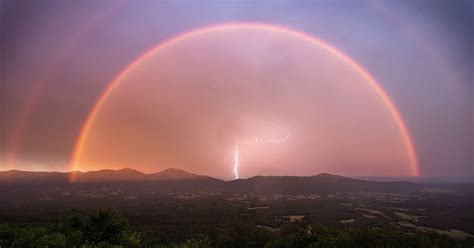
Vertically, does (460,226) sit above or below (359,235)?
below

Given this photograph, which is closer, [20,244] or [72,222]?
[20,244]

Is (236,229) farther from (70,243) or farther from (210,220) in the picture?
(210,220)

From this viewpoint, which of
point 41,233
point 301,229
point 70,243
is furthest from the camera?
point 301,229

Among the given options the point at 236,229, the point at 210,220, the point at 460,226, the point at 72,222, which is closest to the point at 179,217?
the point at 210,220

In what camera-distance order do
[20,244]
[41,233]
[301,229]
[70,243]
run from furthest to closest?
[301,229] → [41,233] → [70,243] → [20,244]

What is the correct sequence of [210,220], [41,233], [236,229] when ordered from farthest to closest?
[210,220], [236,229], [41,233]

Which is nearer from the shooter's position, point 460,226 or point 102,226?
point 102,226

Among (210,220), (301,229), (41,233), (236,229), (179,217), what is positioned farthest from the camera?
(179,217)

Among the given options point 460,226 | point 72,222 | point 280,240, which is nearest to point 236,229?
point 280,240

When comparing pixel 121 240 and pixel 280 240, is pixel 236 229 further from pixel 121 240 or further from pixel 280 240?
pixel 121 240
